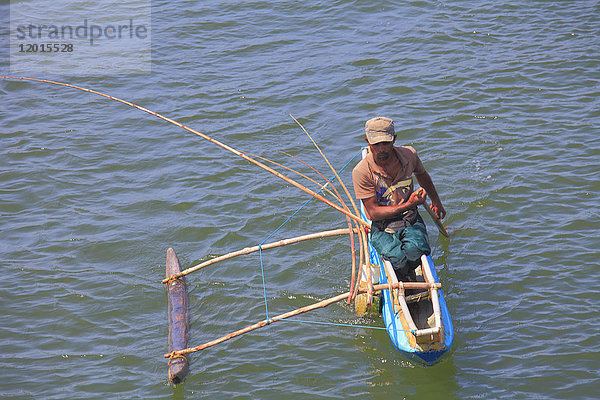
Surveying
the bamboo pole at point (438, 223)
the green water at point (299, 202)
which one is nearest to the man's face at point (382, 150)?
the bamboo pole at point (438, 223)

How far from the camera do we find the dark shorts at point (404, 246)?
17.5 feet

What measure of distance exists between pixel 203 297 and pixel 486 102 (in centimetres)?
523

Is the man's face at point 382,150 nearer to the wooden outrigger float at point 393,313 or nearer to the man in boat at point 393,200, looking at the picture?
the man in boat at point 393,200

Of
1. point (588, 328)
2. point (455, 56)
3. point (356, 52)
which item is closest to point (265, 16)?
point (356, 52)

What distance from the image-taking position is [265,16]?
13109mm

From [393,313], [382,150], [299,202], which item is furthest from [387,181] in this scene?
[299,202]

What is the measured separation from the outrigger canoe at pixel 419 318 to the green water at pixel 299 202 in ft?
1.37

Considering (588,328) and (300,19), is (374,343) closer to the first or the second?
(588,328)

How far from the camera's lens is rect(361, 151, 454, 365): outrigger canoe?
479 centimetres

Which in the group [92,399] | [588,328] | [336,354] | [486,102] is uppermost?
[486,102]

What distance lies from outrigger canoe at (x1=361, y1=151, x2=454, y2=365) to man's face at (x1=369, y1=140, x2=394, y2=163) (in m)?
0.90

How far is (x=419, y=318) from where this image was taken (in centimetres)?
539

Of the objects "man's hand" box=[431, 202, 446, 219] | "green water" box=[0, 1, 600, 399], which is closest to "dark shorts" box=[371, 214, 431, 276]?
"man's hand" box=[431, 202, 446, 219]

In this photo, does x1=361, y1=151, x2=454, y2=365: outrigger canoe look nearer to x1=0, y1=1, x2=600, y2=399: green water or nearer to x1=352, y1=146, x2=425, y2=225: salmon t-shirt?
x1=0, y1=1, x2=600, y2=399: green water
